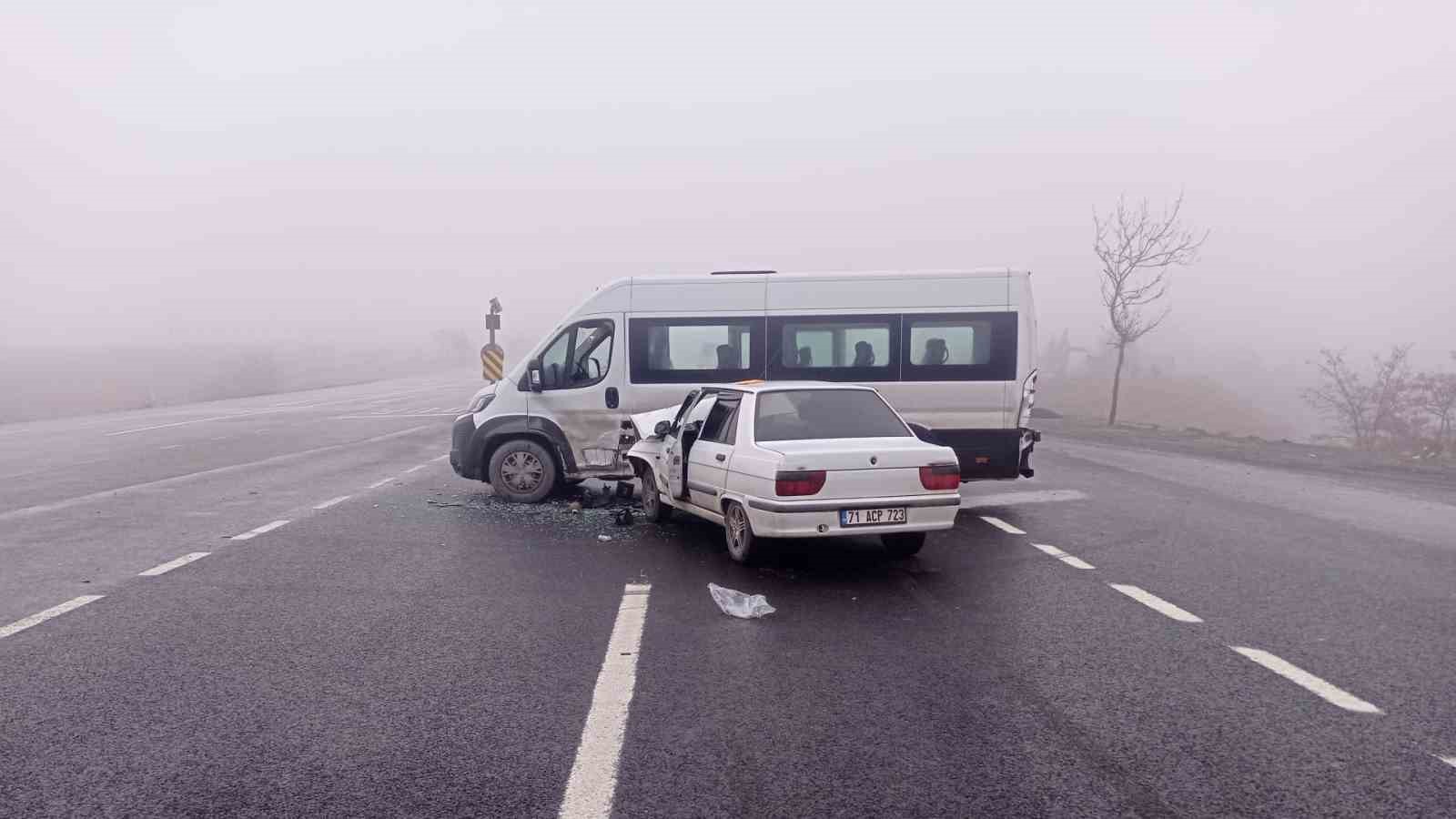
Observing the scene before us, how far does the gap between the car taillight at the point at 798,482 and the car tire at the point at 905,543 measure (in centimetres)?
123

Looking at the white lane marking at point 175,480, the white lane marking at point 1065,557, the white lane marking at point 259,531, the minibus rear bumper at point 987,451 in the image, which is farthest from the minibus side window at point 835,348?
the white lane marking at point 175,480

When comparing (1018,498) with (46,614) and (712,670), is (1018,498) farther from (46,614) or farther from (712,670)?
(46,614)

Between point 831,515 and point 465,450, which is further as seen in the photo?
point 465,450

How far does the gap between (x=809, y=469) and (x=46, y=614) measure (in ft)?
17.5

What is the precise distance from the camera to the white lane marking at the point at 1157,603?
6414 mm

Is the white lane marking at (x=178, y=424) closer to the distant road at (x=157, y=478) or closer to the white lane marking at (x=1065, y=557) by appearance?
the distant road at (x=157, y=478)

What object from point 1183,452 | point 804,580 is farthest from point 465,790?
point 1183,452

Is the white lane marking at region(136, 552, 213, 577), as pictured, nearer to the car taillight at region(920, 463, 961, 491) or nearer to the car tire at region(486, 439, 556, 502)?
the car tire at region(486, 439, 556, 502)

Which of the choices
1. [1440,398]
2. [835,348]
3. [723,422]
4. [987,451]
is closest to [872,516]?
[723,422]

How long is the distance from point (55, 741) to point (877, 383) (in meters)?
9.15

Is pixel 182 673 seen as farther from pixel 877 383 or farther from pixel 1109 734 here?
pixel 877 383

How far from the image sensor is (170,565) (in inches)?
318

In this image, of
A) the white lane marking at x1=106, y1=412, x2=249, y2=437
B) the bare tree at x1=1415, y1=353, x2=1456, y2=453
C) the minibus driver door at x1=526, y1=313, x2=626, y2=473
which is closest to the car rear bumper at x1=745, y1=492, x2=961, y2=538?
the minibus driver door at x1=526, y1=313, x2=626, y2=473

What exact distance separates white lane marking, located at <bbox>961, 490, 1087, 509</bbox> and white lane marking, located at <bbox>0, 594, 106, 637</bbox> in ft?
29.4
